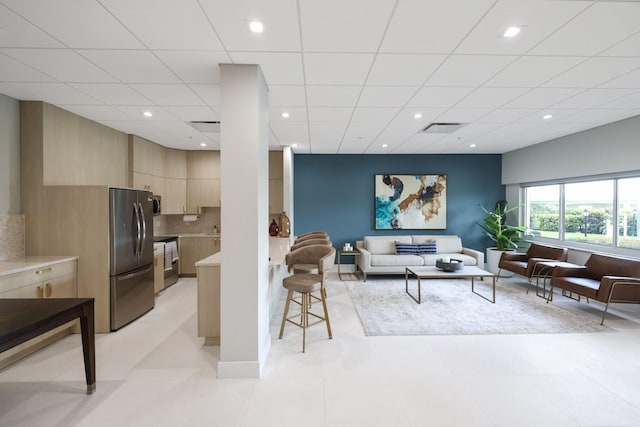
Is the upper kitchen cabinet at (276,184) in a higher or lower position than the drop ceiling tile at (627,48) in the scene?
lower

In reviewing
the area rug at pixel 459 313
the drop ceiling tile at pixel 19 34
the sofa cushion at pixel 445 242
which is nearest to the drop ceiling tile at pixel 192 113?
the drop ceiling tile at pixel 19 34

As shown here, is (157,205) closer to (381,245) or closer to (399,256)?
(381,245)

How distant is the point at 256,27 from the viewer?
2.05m

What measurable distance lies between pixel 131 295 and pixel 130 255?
53 cm

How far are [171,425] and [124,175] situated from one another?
14.1 ft

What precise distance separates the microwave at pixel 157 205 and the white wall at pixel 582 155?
755cm

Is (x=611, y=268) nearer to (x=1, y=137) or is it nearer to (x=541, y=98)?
(x=541, y=98)

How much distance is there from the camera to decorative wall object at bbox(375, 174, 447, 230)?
6961 mm

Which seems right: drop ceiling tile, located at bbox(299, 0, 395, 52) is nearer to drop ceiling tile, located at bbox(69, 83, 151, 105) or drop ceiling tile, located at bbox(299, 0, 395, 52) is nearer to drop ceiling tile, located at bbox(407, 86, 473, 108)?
drop ceiling tile, located at bbox(407, 86, 473, 108)

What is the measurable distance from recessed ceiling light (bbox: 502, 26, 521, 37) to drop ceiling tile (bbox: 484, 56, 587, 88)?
45cm

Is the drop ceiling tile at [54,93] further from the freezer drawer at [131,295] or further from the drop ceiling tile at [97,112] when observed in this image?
the freezer drawer at [131,295]

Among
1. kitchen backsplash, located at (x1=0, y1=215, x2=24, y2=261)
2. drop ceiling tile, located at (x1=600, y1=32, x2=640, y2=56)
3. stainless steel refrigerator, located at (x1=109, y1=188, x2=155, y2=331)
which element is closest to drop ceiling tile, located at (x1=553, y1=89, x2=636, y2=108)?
drop ceiling tile, located at (x1=600, y1=32, x2=640, y2=56)

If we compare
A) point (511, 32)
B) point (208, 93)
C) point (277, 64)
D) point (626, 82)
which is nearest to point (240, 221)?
point (277, 64)

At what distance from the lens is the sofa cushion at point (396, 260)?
6.05 m
